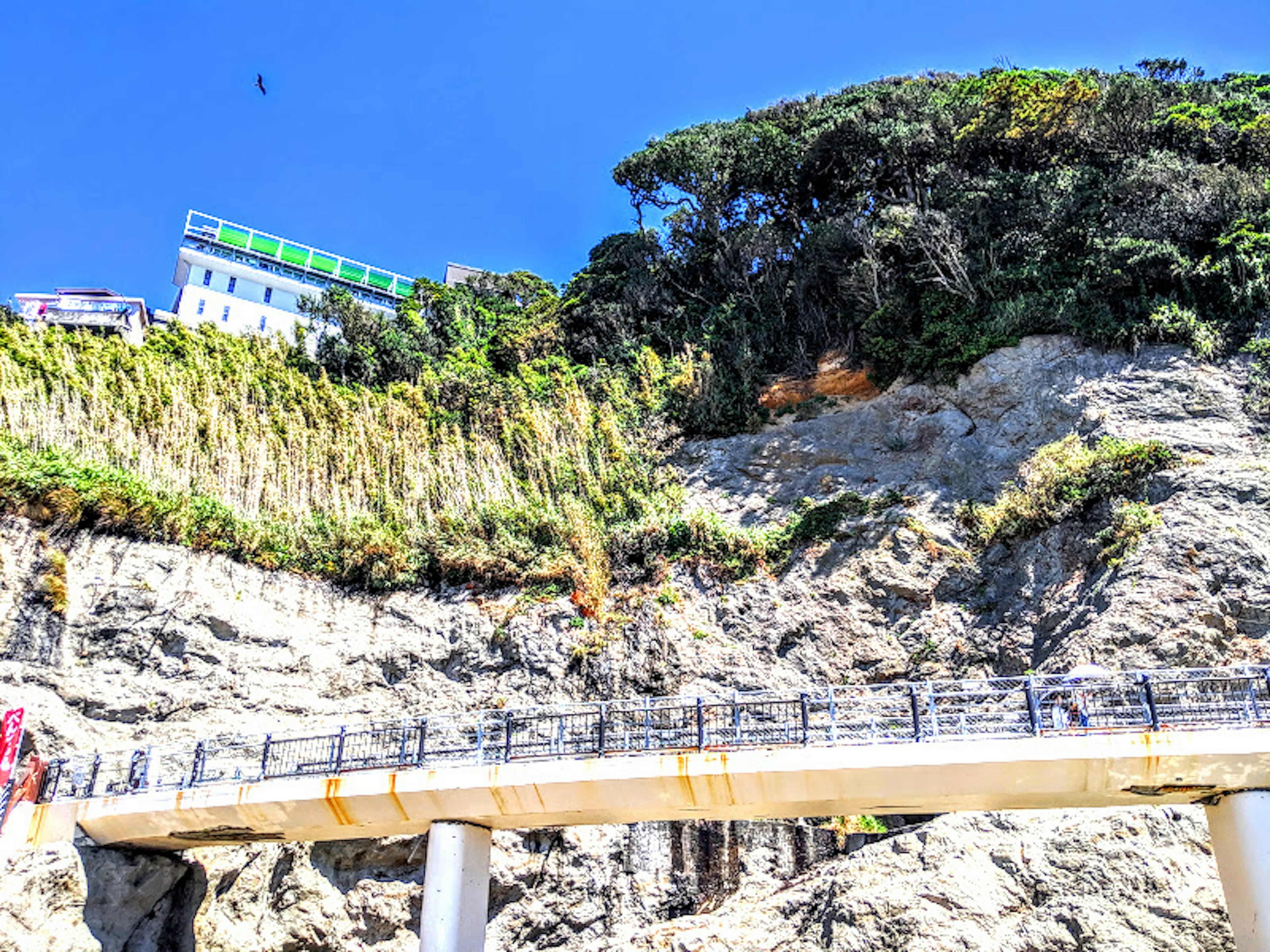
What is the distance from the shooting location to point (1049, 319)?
27.5 meters

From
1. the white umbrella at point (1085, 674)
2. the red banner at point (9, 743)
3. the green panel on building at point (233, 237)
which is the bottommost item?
the red banner at point (9, 743)

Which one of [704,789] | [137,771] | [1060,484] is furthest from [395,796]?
[1060,484]

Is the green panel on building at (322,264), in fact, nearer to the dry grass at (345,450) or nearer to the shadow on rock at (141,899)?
the dry grass at (345,450)

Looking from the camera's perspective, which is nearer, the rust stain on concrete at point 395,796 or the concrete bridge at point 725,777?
the concrete bridge at point 725,777

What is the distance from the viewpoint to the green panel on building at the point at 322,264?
53.5m

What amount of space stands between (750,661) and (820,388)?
35.1ft

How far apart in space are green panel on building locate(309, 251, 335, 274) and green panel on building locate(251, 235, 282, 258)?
1.82 meters

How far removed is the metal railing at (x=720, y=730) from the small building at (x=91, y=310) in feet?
85.5

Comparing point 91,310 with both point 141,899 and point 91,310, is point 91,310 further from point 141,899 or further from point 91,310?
point 141,899

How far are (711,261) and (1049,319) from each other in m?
12.0

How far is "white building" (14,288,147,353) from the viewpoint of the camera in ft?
134

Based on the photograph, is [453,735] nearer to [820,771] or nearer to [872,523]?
[820,771]

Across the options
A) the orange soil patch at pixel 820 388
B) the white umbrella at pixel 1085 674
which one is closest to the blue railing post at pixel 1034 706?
the white umbrella at pixel 1085 674

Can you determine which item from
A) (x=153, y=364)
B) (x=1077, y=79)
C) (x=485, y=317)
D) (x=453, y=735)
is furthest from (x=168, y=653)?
(x=1077, y=79)
